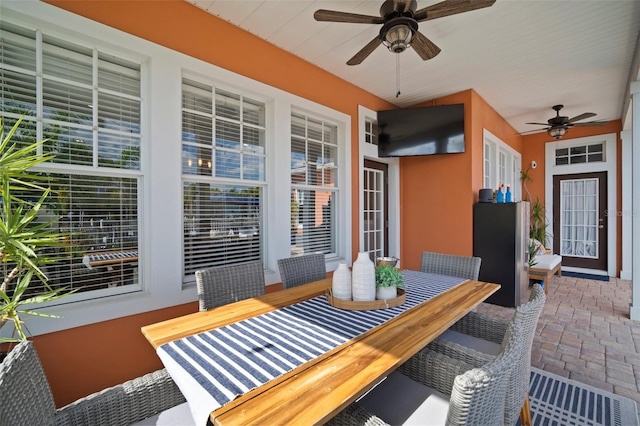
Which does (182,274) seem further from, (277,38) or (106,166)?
(277,38)

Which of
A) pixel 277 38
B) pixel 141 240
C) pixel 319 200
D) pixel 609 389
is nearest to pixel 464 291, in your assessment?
pixel 609 389

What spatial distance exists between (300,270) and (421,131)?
2851mm

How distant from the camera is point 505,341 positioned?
1.21 metres

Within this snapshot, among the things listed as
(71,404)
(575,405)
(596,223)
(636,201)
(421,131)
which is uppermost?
(421,131)

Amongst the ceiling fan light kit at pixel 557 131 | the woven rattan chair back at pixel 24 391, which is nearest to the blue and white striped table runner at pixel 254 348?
the woven rattan chair back at pixel 24 391

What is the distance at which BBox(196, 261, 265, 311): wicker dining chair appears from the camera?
1.88m

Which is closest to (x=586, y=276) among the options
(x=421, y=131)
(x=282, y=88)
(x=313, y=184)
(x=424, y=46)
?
(x=421, y=131)

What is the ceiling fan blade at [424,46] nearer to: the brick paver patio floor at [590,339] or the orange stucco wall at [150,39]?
the orange stucco wall at [150,39]

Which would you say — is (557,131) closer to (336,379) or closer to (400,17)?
(400,17)

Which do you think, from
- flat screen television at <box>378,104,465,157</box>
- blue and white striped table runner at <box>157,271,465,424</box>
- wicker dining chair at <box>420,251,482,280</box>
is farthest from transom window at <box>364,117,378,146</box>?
Result: blue and white striped table runner at <box>157,271,465,424</box>

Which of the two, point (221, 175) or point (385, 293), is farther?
point (221, 175)

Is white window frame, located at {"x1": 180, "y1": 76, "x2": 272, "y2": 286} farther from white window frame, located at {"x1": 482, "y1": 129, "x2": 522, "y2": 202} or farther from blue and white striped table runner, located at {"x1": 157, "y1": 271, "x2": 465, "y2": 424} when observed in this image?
white window frame, located at {"x1": 482, "y1": 129, "x2": 522, "y2": 202}

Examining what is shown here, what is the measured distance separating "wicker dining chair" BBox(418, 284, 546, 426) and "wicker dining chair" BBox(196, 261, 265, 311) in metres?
1.16

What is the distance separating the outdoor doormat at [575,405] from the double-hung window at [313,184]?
2.35 metres
